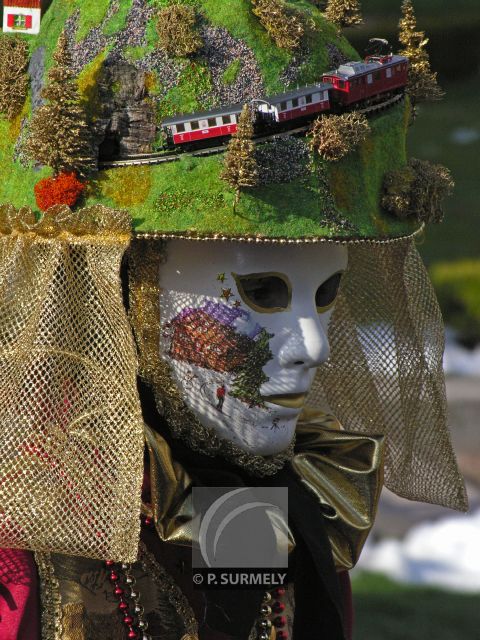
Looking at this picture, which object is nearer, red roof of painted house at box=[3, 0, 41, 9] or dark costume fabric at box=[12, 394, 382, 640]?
dark costume fabric at box=[12, 394, 382, 640]

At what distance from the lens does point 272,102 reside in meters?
1.75

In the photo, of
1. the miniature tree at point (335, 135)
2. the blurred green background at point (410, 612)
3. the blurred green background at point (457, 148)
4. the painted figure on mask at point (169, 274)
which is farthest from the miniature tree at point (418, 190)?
the blurred green background at point (457, 148)

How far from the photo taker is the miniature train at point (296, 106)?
173 cm

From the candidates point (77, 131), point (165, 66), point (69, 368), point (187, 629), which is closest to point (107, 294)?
point (69, 368)

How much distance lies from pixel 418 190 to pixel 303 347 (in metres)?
0.35

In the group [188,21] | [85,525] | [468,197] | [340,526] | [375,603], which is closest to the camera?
[85,525]

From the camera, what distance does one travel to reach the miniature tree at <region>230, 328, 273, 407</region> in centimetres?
182

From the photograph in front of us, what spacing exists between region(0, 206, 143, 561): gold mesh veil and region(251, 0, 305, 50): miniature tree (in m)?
0.41

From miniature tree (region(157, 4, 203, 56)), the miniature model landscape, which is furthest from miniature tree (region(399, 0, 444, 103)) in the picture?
miniature tree (region(157, 4, 203, 56))

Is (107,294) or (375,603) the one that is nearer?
(107,294)

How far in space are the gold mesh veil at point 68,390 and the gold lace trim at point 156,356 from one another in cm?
10

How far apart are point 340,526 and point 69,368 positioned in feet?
2.24

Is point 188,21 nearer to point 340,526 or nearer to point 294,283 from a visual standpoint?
point 294,283

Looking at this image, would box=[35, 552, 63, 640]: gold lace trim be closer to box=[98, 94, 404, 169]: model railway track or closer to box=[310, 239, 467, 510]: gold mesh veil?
box=[98, 94, 404, 169]: model railway track
